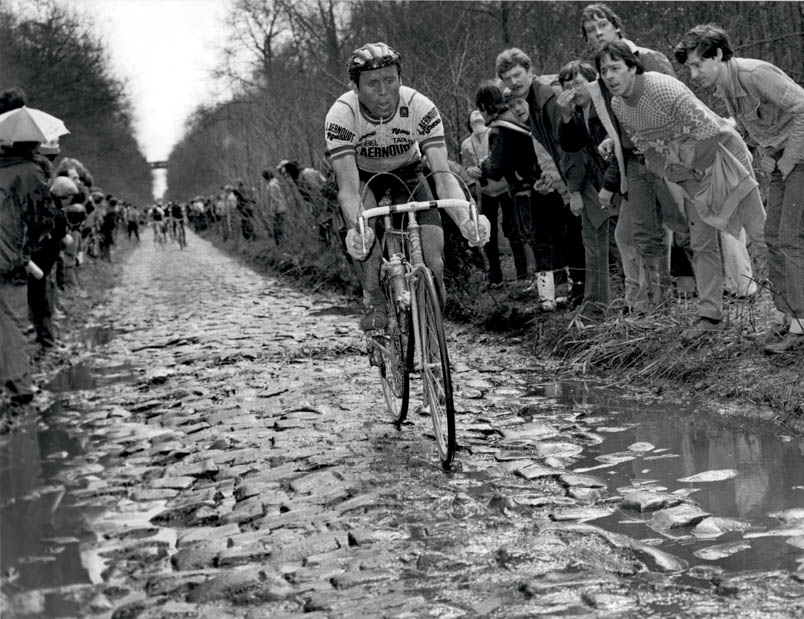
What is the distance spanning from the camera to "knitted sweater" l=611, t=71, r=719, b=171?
24.0 ft

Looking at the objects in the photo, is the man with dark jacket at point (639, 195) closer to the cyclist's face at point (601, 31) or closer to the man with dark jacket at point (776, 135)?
the cyclist's face at point (601, 31)

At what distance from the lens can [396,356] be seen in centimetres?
629

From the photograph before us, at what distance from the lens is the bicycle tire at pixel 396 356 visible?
5930mm

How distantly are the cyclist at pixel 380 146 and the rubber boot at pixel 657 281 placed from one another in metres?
2.62

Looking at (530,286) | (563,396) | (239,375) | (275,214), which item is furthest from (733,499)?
(275,214)

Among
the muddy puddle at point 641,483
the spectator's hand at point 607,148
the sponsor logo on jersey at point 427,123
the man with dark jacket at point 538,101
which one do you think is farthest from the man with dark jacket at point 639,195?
the sponsor logo on jersey at point 427,123

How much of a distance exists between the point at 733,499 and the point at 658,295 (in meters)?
4.16

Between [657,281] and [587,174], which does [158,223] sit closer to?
[587,174]

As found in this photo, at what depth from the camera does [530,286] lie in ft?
37.4

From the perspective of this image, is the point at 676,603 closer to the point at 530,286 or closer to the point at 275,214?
the point at 530,286

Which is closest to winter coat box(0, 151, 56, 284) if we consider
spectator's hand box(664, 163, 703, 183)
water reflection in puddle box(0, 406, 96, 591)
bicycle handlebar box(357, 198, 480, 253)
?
water reflection in puddle box(0, 406, 96, 591)

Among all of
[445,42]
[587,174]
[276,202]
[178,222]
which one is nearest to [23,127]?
[587,174]

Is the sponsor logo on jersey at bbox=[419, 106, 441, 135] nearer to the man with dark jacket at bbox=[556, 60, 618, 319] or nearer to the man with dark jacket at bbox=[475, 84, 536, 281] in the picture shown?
the man with dark jacket at bbox=[556, 60, 618, 319]

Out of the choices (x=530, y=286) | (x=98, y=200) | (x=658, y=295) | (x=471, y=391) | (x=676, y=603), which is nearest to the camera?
(x=676, y=603)
